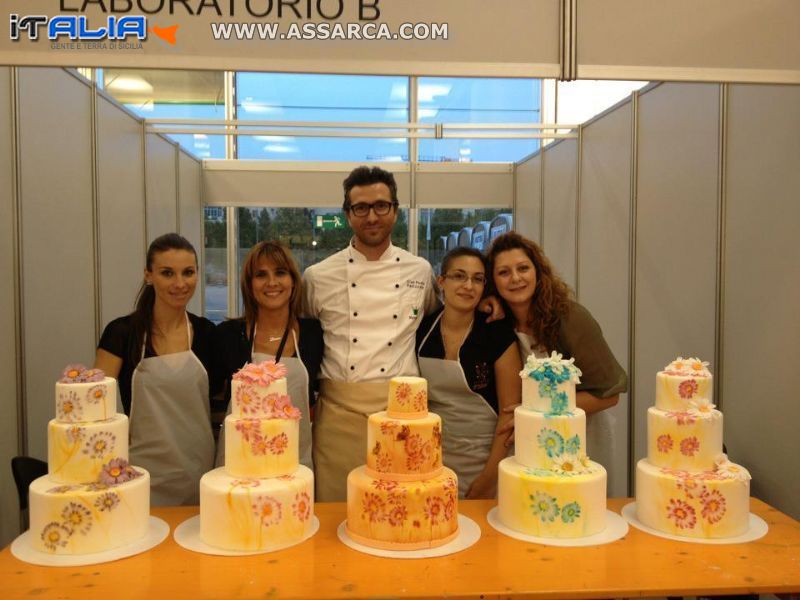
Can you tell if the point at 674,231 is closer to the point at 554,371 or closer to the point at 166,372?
the point at 554,371

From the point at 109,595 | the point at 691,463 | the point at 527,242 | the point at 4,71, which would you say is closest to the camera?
the point at 109,595

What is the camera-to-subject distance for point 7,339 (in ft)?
8.31

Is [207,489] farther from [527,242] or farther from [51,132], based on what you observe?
[51,132]

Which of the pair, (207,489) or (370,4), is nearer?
(207,489)

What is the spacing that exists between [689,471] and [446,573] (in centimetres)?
75

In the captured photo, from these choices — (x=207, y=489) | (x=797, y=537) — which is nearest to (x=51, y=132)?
(x=207, y=489)

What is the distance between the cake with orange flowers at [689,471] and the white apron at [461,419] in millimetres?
628

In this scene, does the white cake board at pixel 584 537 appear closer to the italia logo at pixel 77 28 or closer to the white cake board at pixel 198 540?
the white cake board at pixel 198 540

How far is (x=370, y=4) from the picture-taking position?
1812 mm

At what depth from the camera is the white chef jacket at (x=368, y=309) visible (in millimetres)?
2363

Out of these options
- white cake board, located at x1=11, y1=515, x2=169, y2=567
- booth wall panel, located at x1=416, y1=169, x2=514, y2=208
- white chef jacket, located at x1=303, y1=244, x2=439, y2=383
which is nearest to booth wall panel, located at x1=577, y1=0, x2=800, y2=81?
white chef jacket, located at x1=303, y1=244, x2=439, y2=383

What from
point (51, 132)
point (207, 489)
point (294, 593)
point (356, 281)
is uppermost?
point (51, 132)

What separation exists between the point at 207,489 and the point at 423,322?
110 cm

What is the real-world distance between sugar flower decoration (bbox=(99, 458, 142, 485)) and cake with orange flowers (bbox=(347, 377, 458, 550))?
22.6 inches
